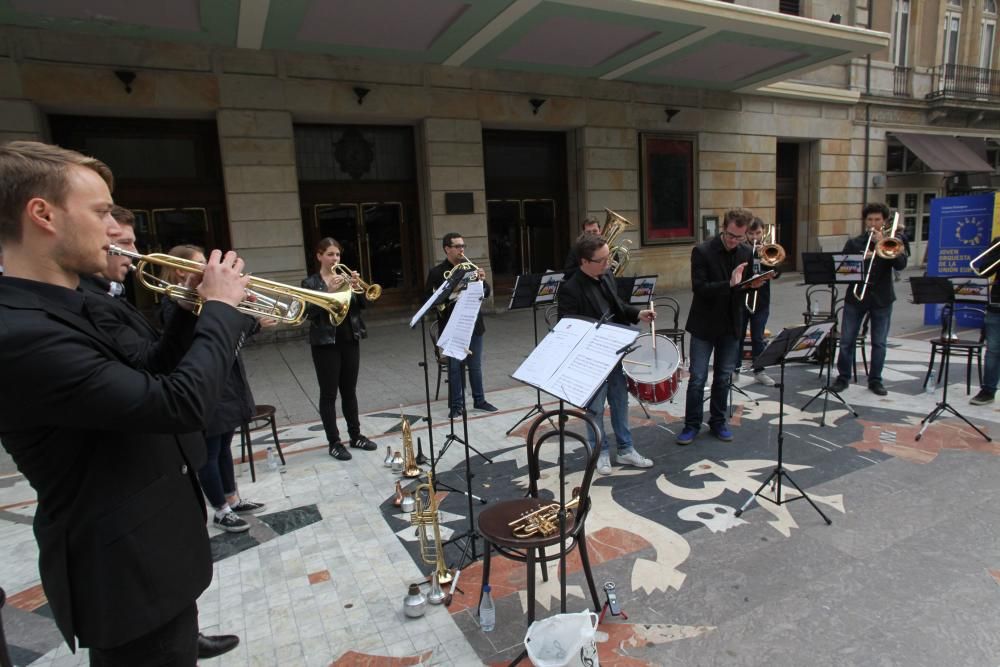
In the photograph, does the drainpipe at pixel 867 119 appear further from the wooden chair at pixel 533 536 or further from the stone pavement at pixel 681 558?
the wooden chair at pixel 533 536

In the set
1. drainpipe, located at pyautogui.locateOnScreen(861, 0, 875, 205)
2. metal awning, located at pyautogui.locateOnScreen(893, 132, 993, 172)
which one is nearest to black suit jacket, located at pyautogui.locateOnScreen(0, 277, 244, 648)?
drainpipe, located at pyautogui.locateOnScreen(861, 0, 875, 205)

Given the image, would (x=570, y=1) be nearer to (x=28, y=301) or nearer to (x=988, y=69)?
(x=28, y=301)

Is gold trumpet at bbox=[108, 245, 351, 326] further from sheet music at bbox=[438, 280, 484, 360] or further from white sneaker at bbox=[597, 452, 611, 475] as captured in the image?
white sneaker at bbox=[597, 452, 611, 475]

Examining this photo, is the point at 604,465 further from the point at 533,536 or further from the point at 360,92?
the point at 360,92

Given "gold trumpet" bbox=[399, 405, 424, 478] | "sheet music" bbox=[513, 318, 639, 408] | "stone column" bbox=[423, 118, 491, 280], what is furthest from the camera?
"stone column" bbox=[423, 118, 491, 280]

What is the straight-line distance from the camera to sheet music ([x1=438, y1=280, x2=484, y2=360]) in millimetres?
4113

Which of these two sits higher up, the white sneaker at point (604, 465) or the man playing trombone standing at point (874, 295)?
the man playing trombone standing at point (874, 295)

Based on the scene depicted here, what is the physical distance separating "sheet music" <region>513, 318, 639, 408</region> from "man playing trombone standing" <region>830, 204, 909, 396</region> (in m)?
4.97

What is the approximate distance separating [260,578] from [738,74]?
53.8ft

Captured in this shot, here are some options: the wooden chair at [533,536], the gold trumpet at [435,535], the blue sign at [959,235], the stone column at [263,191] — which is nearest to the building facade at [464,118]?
the stone column at [263,191]

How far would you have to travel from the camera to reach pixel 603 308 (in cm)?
482

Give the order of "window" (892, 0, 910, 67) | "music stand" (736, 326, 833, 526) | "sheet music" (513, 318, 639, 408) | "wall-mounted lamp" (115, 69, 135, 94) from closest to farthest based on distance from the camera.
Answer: "sheet music" (513, 318, 639, 408)
"music stand" (736, 326, 833, 526)
"wall-mounted lamp" (115, 69, 135, 94)
"window" (892, 0, 910, 67)

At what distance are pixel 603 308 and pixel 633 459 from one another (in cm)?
142

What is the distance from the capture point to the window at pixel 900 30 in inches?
759
